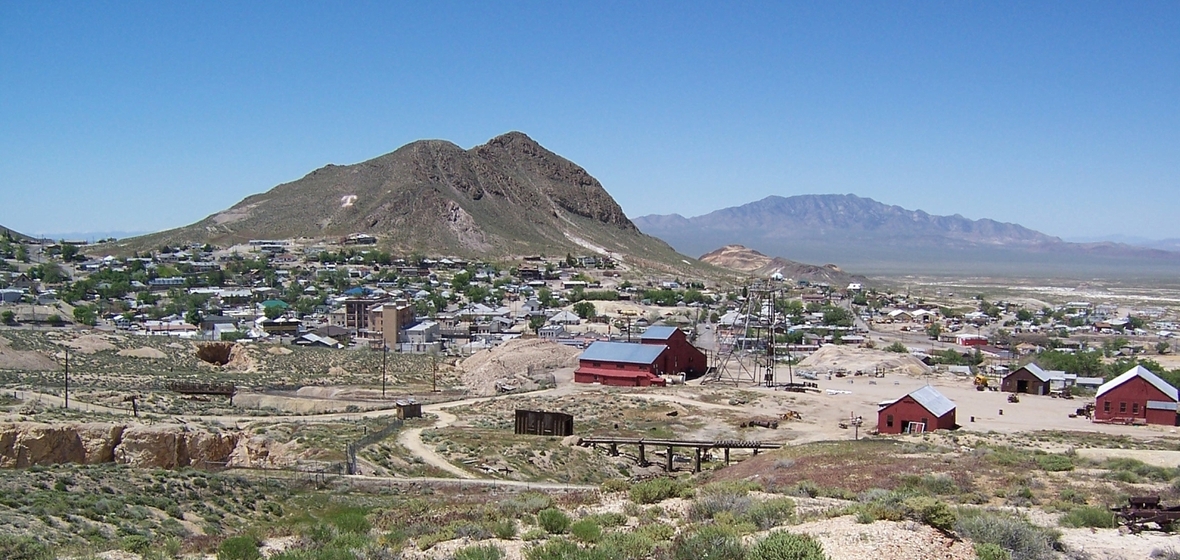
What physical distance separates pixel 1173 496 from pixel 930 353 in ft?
199

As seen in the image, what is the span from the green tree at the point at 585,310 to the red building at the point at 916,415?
59.4 m

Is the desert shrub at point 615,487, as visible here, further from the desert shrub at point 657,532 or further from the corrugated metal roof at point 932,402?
the corrugated metal roof at point 932,402

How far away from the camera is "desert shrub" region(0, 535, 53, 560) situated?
43.7 feet

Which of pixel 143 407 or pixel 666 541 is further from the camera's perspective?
pixel 143 407

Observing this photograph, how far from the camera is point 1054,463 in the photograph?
73.8 ft

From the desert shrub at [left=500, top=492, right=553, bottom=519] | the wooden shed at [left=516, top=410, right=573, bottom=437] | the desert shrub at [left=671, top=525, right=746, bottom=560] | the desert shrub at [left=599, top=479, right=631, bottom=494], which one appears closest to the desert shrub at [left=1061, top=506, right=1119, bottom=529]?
the desert shrub at [left=671, top=525, right=746, bottom=560]

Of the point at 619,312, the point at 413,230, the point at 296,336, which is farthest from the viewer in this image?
the point at 413,230

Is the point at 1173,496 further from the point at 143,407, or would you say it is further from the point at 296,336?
the point at 296,336

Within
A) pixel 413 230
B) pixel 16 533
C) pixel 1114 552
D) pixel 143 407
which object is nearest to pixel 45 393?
pixel 143 407

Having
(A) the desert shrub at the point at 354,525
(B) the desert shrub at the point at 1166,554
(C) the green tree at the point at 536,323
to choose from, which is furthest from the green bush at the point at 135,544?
(C) the green tree at the point at 536,323

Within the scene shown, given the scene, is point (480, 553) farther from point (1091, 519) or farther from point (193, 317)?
point (193, 317)

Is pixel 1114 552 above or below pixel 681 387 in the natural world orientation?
above

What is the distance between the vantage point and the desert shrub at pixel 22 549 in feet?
43.7

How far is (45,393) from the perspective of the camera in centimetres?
3547
